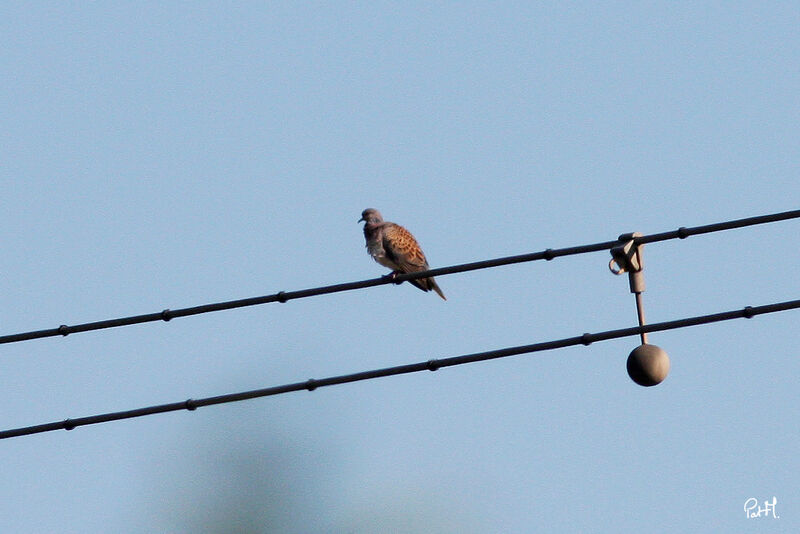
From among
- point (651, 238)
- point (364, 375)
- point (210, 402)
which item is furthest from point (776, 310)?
point (210, 402)

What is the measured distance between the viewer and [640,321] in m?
11.7

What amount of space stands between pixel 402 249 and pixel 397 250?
61 mm

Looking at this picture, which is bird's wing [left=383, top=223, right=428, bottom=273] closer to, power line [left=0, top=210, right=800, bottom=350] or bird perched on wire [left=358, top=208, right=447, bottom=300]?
bird perched on wire [left=358, top=208, right=447, bottom=300]

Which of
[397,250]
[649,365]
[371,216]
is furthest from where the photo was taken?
[371,216]

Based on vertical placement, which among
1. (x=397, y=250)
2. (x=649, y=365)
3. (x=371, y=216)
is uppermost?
(x=371, y=216)

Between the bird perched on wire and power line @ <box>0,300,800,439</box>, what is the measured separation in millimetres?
6957

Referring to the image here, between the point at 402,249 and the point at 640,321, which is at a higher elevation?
the point at 402,249

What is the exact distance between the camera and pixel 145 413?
470 inches

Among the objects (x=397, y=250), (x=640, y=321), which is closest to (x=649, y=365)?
(x=640, y=321)

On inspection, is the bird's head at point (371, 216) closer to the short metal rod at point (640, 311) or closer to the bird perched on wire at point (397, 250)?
the bird perched on wire at point (397, 250)

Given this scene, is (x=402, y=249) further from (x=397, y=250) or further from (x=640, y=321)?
(x=640, y=321)

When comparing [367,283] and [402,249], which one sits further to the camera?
[402,249]

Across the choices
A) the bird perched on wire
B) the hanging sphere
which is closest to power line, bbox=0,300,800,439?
the hanging sphere

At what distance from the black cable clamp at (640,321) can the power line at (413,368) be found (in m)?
0.17
